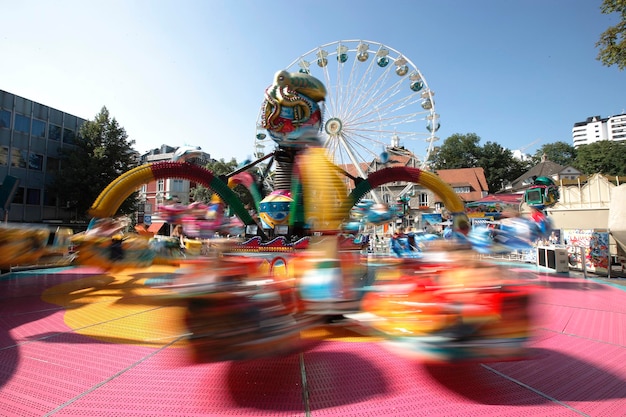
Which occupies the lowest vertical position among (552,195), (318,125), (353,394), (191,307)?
(353,394)

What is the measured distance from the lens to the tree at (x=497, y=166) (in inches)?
2227

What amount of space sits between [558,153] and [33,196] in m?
84.1

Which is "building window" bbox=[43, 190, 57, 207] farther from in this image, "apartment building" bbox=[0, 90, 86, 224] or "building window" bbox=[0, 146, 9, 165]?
"building window" bbox=[0, 146, 9, 165]

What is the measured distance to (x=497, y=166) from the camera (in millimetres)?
57281

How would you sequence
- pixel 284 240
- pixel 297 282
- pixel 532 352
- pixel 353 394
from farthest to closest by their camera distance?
pixel 284 240, pixel 297 282, pixel 353 394, pixel 532 352

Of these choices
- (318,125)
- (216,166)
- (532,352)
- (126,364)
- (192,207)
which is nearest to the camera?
(532,352)

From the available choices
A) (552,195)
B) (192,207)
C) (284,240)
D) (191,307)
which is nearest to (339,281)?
(191,307)

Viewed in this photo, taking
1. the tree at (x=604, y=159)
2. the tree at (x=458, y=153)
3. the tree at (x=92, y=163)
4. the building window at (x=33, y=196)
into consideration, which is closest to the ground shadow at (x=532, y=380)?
the tree at (x=92, y=163)

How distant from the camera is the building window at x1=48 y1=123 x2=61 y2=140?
2557 centimetres

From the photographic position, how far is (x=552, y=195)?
9.33 m

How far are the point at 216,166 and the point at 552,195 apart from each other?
36.2 m

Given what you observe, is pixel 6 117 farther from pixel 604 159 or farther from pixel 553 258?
pixel 604 159

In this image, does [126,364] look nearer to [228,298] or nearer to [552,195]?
[228,298]

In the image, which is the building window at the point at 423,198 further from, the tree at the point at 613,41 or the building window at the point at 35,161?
the building window at the point at 35,161
